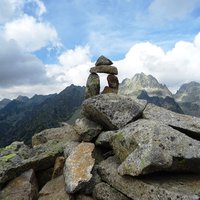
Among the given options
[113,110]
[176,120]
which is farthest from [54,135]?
[176,120]

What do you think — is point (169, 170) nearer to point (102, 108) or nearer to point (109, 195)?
point (109, 195)

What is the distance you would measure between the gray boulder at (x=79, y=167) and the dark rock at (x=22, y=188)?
2.44 m

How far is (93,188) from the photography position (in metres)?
18.3

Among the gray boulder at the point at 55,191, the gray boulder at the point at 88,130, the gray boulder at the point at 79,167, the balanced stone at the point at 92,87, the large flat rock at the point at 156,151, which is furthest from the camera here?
the balanced stone at the point at 92,87

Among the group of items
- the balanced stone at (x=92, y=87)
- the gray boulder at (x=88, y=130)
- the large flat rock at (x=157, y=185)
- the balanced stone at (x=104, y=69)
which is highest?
the balanced stone at (x=104, y=69)

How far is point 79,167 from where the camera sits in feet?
63.2

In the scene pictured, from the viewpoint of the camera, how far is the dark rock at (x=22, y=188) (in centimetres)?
1923

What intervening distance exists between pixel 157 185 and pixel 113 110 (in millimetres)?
7438

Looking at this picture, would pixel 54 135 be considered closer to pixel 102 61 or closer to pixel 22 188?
pixel 102 61

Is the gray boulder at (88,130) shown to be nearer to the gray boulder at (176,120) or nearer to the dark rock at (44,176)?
the dark rock at (44,176)

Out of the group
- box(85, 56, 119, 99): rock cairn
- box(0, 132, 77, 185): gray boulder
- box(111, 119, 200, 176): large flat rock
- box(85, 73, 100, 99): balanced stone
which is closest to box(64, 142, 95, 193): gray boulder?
box(111, 119, 200, 176): large flat rock

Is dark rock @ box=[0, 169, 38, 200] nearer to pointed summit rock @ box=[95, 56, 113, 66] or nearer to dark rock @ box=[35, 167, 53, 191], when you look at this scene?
dark rock @ box=[35, 167, 53, 191]

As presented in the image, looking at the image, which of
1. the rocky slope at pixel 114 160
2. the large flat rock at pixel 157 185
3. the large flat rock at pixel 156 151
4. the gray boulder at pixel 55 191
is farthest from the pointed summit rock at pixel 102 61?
the large flat rock at pixel 157 185

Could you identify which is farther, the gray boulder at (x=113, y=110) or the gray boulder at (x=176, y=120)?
the gray boulder at (x=113, y=110)
